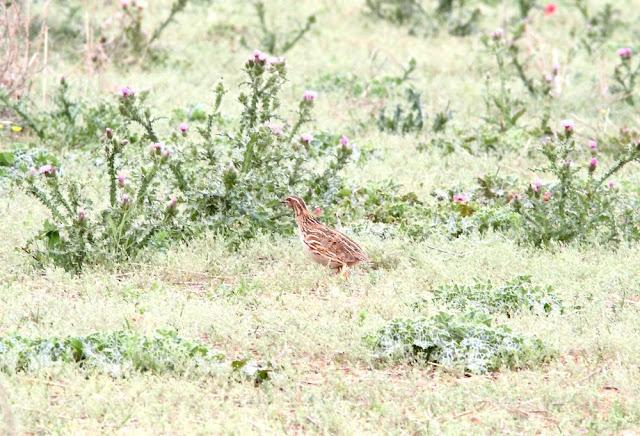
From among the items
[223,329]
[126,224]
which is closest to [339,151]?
[126,224]

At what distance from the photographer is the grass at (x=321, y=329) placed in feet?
17.1

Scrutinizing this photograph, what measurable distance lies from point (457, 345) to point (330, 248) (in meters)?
1.42

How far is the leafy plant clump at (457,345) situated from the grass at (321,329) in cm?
7

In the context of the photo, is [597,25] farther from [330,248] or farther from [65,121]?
[330,248]

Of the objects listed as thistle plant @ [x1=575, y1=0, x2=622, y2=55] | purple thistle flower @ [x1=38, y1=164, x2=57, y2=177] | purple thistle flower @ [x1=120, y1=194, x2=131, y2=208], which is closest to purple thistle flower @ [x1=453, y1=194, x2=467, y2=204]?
purple thistle flower @ [x1=120, y1=194, x2=131, y2=208]

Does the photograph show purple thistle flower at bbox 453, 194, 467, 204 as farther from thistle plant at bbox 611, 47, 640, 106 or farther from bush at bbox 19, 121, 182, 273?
thistle plant at bbox 611, 47, 640, 106

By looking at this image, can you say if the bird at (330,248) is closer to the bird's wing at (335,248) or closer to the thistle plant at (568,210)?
the bird's wing at (335,248)

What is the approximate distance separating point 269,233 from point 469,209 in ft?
4.84

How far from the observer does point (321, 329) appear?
6168 mm

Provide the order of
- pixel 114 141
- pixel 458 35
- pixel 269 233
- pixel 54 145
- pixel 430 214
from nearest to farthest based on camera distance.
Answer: pixel 114 141 < pixel 269 233 < pixel 430 214 < pixel 54 145 < pixel 458 35

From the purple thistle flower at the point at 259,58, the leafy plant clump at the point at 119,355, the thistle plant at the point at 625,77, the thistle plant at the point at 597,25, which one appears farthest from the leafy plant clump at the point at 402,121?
the leafy plant clump at the point at 119,355

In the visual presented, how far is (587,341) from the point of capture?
6062 mm

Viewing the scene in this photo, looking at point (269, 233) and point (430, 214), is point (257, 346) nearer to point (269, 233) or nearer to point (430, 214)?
point (269, 233)

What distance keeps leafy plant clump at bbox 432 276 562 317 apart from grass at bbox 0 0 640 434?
9 centimetres
